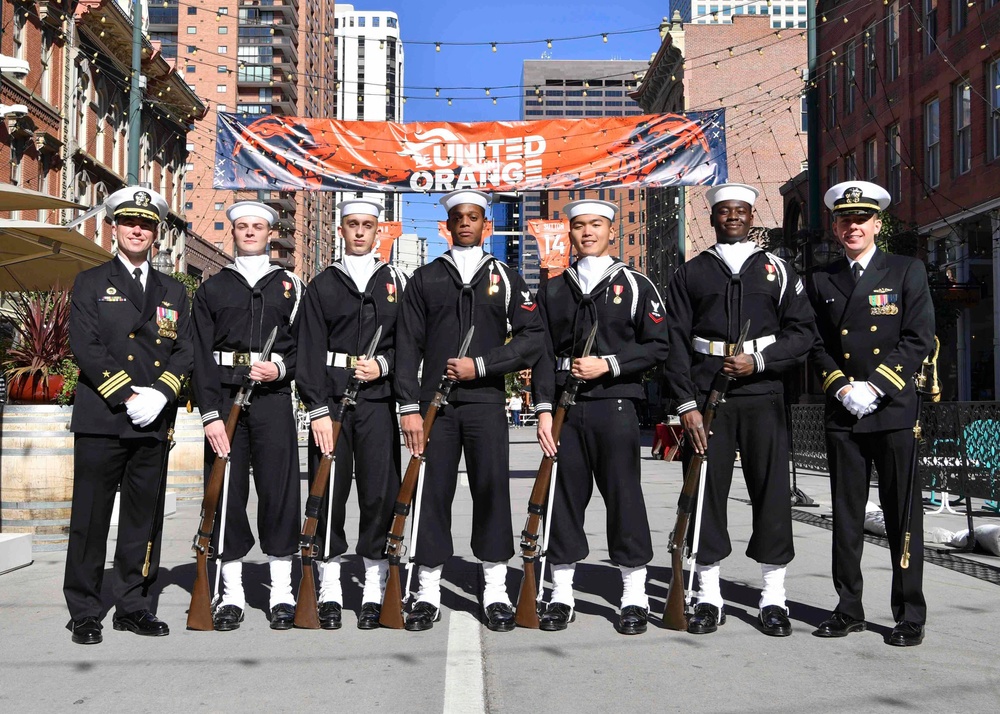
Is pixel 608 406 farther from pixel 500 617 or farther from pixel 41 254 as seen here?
pixel 41 254

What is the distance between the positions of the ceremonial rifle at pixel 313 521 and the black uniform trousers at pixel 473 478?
0.43m

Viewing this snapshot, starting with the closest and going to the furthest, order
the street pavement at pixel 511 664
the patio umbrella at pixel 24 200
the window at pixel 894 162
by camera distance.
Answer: the street pavement at pixel 511 664
the patio umbrella at pixel 24 200
the window at pixel 894 162

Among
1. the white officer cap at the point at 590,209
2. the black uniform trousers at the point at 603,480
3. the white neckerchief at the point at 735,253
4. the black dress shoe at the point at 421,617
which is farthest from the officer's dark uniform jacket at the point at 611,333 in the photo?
the black dress shoe at the point at 421,617

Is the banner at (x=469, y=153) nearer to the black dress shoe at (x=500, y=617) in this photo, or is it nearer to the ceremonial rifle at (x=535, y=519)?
the ceremonial rifle at (x=535, y=519)

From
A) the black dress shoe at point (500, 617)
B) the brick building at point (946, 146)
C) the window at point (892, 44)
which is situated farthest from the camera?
the window at point (892, 44)

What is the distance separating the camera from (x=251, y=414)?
6.09 metres

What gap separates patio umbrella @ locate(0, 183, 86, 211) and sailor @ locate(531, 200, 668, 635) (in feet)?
14.9

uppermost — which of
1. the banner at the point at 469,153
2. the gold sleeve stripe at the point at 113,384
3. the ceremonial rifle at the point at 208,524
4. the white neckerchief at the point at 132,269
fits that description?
the banner at the point at 469,153

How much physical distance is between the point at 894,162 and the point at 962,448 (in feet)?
74.5

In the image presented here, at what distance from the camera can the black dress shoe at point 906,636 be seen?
5508 millimetres

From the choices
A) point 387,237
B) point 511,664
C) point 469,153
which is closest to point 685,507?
point 511,664

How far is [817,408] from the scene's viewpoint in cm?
1407

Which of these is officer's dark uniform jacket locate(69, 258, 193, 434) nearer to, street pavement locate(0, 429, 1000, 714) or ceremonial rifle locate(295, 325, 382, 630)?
ceremonial rifle locate(295, 325, 382, 630)

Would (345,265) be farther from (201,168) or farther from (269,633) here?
(201,168)
